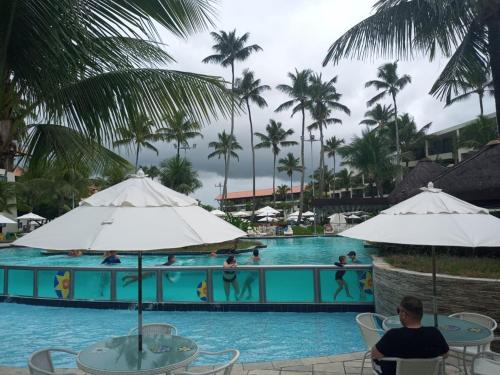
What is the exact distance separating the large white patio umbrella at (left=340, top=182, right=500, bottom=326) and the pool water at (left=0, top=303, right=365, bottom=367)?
11.7ft

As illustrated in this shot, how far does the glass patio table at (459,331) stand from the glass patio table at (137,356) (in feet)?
8.28

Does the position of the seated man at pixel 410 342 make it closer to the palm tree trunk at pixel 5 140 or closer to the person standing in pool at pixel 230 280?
the palm tree trunk at pixel 5 140

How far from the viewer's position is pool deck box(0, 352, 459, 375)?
17.5 feet

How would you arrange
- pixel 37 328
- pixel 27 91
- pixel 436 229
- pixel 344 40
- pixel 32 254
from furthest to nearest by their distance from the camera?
pixel 32 254 < pixel 344 40 < pixel 37 328 < pixel 27 91 < pixel 436 229

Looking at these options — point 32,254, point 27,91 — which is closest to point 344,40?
point 27,91

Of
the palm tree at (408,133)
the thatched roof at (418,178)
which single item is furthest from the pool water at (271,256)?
the palm tree at (408,133)

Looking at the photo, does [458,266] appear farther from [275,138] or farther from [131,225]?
[275,138]

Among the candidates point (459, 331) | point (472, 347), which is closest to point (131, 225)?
point (459, 331)

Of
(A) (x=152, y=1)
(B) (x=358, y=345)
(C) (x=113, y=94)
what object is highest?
(A) (x=152, y=1)

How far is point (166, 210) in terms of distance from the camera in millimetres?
3686

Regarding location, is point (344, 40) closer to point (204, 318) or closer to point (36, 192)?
point (204, 318)

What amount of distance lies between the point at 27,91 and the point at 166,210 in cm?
276

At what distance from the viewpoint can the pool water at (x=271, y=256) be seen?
20922mm

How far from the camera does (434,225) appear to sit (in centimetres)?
427
